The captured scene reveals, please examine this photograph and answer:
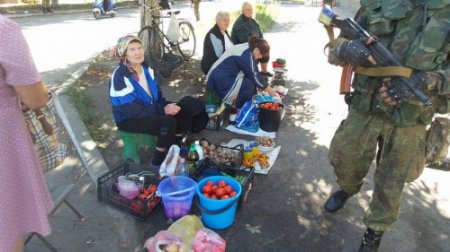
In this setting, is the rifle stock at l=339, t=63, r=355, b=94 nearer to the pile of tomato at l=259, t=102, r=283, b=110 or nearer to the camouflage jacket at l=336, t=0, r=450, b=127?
the camouflage jacket at l=336, t=0, r=450, b=127

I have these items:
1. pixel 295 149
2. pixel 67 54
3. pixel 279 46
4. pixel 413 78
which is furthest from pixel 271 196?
pixel 279 46

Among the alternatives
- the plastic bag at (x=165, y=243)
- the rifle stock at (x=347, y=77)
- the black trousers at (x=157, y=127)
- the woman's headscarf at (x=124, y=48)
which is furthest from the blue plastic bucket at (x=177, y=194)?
the rifle stock at (x=347, y=77)

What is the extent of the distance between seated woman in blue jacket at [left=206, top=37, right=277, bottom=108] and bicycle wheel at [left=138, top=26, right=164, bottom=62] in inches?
79.0

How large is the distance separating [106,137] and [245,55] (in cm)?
244

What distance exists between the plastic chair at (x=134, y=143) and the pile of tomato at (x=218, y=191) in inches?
48.2

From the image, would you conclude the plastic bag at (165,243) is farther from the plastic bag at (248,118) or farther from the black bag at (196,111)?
the plastic bag at (248,118)

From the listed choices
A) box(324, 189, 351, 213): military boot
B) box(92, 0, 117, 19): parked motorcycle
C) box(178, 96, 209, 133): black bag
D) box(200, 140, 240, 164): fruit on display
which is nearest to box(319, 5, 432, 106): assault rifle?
box(324, 189, 351, 213): military boot

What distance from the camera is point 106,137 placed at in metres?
4.86

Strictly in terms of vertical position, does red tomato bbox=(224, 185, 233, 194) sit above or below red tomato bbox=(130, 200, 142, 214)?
above

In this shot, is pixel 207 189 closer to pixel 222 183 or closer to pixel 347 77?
pixel 222 183

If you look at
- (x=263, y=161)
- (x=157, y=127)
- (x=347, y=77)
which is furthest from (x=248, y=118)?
(x=347, y=77)

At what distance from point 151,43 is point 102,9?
10.9m

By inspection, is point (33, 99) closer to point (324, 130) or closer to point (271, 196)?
point (271, 196)

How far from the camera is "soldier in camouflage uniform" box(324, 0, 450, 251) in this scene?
8.12 ft
